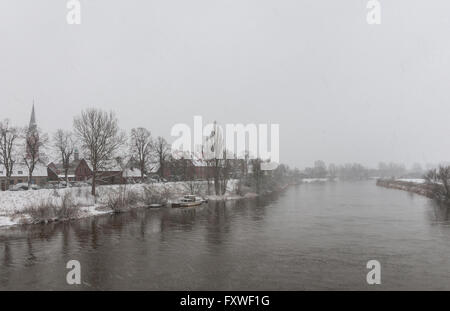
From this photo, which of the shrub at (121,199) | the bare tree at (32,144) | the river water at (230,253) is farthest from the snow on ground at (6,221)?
the bare tree at (32,144)

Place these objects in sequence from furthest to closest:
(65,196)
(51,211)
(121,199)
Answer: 1. (121,199)
2. (65,196)
3. (51,211)

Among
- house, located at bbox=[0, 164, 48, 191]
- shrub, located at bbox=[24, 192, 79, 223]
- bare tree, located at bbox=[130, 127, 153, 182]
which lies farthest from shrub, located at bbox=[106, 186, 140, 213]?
house, located at bbox=[0, 164, 48, 191]

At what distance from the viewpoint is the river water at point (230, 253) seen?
52.2 ft

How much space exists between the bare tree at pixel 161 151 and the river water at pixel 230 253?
38142 mm

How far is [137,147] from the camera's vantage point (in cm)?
6725

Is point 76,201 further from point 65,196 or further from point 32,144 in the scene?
point 32,144

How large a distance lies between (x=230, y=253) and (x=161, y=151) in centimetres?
5477

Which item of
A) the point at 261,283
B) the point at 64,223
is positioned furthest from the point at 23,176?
the point at 261,283

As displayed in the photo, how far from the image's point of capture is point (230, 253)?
2139 cm

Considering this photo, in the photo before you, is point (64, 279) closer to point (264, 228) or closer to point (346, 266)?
point (346, 266)
